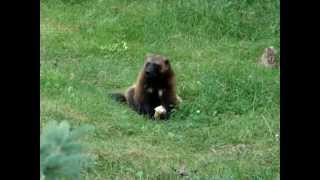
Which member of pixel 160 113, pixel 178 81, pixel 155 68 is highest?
pixel 155 68

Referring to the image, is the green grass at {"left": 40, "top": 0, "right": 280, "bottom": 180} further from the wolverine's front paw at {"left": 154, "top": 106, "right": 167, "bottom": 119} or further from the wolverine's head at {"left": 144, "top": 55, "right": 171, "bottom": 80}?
the wolverine's head at {"left": 144, "top": 55, "right": 171, "bottom": 80}

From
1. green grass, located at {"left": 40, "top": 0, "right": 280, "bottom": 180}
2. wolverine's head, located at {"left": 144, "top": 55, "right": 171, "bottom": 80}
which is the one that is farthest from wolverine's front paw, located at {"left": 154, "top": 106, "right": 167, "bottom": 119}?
wolverine's head, located at {"left": 144, "top": 55, "right": 171, "bottom": 80}

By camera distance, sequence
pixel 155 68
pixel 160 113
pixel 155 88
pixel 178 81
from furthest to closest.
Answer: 1. pixel 178 81
2. pixel 155 88
3. pixel 155 68
4. pixel 160 113

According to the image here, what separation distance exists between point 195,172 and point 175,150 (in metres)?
0.89

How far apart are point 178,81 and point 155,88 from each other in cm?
93

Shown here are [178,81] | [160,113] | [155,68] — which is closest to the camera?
[160,113]

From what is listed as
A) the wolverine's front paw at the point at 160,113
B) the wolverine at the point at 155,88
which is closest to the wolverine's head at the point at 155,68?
the wolverine at the point at 155,88

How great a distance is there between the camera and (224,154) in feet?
24.9

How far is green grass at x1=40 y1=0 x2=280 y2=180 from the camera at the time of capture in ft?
23.7

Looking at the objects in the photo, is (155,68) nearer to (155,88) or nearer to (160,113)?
(155,88)

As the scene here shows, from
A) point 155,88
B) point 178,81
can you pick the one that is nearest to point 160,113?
point 155,88

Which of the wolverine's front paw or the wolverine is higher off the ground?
the wolverine

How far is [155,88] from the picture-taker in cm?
961
